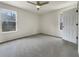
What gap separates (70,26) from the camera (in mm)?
4992

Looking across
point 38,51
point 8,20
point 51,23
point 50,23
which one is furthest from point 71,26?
point 8,20

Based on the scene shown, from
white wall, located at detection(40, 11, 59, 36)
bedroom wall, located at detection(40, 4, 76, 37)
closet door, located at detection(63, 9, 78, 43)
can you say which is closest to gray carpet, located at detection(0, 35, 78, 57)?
closet door, located at detection(63, 9, 78, 43)

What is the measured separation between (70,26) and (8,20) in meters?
4.11

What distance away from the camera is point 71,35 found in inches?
194

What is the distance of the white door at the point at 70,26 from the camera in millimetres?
4684

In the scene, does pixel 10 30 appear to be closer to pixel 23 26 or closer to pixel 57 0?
pixel 23 26

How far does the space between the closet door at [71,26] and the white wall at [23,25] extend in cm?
342

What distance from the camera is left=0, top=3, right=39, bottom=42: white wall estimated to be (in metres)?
5.19

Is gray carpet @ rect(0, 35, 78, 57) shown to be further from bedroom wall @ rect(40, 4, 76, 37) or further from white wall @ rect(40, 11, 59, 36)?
white wall @ rect(40, 11, 59, 36)

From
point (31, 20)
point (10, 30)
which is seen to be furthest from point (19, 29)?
point (31, 20)

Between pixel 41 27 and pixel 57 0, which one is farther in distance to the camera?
pixel 41 27

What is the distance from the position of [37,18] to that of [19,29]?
344 centimetres

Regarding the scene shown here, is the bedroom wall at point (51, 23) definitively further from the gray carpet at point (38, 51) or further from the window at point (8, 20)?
the window at point (8, 20)

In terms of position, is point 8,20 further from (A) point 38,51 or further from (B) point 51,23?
(B) point 51,23
